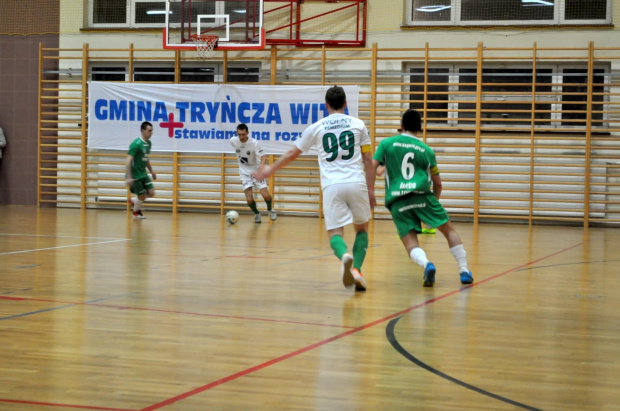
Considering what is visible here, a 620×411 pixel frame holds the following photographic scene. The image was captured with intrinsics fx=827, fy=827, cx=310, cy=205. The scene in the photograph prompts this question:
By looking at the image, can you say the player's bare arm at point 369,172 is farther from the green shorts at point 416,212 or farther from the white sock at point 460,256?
the white sock at point 460,256

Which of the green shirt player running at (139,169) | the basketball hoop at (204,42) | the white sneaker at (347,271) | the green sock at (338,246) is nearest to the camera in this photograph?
the white sneaker at (347,271)

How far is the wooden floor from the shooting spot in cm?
338

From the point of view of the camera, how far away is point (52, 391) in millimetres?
3354

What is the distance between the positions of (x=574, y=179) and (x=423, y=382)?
12.6m

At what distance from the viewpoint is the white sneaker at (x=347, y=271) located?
20.1ft

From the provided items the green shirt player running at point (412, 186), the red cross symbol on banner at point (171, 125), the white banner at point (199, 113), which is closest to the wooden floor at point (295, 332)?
the green shirt player running at point (412, 186)

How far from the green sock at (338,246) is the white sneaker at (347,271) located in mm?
102

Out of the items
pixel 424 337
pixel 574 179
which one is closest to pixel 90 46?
pixel 574 179

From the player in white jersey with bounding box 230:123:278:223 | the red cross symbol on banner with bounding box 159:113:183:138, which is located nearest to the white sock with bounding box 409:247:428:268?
the player in white jersey with bounding box 230:123:278:223

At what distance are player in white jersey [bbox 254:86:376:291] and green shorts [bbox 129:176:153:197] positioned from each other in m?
8.88

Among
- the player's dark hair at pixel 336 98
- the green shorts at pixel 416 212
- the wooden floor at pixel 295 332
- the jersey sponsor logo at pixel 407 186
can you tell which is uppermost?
the player's dark hair at pixel 336 98

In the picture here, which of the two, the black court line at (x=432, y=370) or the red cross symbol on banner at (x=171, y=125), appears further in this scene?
the red cross symbol on banner at (x=171, y=125)

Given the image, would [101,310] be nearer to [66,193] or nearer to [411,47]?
[411,47]

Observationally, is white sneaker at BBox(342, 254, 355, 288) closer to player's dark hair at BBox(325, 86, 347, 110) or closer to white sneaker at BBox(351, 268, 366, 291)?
white sneaker at BBox(351, 268, 366, 291)
